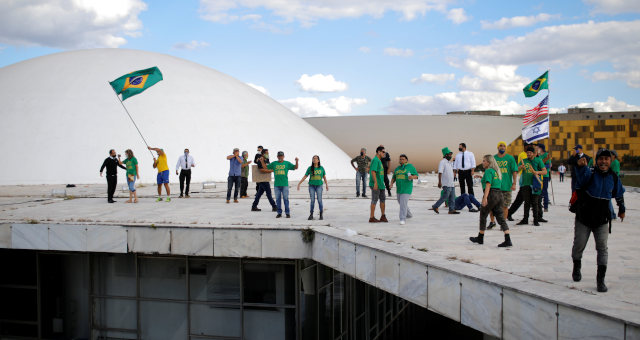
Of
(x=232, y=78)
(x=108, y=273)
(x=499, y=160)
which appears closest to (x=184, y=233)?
(x=108, y=273)

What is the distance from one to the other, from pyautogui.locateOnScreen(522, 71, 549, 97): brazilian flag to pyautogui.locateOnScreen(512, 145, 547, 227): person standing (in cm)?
452

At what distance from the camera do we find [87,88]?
952 inches

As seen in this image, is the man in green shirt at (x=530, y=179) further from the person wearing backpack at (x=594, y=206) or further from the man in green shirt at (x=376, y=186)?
the person wearing backpack at (x=594, y=206)

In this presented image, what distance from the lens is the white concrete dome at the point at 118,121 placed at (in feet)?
70.6

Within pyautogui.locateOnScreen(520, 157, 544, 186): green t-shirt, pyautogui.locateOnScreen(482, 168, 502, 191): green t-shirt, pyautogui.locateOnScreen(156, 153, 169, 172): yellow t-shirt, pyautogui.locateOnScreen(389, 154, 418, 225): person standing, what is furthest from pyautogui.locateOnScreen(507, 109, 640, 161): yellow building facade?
pyautogui.locateOnScreen(482, 168, 502, 191): green t-shirt

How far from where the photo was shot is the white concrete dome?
21516 millimetres

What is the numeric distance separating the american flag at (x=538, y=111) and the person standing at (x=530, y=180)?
12.6 ft

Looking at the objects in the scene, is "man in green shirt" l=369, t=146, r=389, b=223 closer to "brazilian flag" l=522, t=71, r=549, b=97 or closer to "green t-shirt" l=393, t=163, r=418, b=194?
"green t-shirt" l=393, t=163, r=418, b=194

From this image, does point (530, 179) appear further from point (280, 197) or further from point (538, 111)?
point (280, 197)

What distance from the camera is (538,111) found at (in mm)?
12641

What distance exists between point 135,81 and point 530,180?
11377 millimetres

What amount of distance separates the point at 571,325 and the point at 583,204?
1.45 meters

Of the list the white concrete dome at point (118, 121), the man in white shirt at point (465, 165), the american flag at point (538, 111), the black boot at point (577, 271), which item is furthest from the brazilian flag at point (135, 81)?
the black boot at point (577, 271)

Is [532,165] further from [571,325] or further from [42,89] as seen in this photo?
[42,89]
